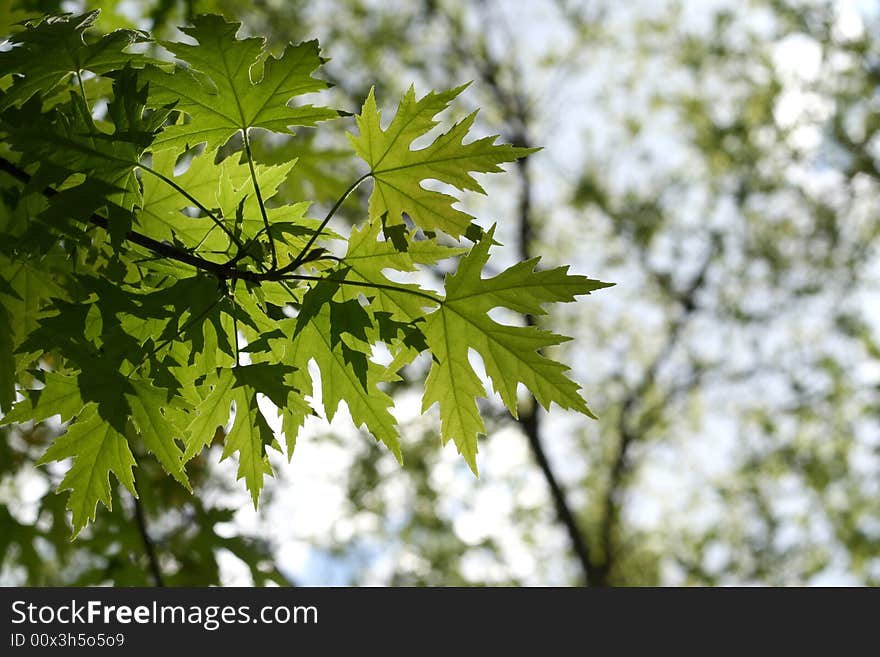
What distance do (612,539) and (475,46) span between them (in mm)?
8389

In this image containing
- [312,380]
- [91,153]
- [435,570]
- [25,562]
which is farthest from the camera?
[435,570]

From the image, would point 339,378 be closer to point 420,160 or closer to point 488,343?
point 488,343

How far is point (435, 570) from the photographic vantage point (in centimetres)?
1459

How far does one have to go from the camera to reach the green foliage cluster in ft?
4.27

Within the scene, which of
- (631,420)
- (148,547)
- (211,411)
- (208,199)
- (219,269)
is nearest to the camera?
(219,269)

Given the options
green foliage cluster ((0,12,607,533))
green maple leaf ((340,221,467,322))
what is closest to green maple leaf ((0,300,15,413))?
green foliage cluster ((0,12,607,533))

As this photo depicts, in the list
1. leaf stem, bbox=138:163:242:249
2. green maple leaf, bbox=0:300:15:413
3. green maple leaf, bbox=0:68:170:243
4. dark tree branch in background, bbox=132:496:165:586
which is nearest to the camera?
green maple leaf, bbox=0:68:170:243

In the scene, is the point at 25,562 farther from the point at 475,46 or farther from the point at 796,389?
the point at 796,389

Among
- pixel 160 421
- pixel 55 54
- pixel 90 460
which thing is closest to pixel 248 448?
pixel 160 421

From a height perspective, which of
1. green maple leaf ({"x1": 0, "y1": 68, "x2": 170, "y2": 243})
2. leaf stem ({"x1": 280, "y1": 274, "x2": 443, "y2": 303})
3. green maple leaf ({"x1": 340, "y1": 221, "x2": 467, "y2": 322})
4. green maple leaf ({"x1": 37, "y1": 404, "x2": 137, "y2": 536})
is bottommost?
green maple leaf ({"x1": 37, "y1": 404, "x2": 137, "y2": 536})

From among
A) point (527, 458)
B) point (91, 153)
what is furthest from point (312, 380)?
point (527, 458)

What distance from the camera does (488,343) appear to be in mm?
1472

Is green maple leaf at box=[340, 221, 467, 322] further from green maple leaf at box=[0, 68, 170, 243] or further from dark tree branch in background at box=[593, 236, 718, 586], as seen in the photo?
dark tree branch in background at box=[593, 236, 718, 586]

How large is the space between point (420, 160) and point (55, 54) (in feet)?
2.09
